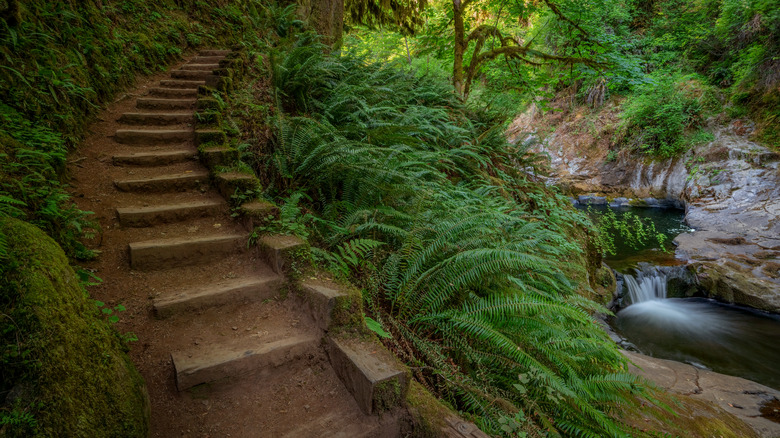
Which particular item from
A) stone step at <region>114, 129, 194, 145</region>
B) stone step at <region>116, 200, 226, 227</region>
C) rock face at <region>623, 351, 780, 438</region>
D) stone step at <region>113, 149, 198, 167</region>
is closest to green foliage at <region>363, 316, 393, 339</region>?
stone step at <region>116, 200, 226, 227</region>

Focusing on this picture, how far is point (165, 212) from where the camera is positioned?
8.74 feet

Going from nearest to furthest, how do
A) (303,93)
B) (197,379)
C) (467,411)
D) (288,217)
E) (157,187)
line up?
(197,379) → (467,411) → (288,217) → (157,187) → (303,93)

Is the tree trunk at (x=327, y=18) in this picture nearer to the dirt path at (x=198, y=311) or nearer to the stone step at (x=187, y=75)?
the stone step at (x=187, y=75)

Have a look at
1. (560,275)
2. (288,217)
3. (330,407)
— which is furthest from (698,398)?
(288,217)

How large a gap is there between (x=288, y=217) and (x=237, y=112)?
1916 mm

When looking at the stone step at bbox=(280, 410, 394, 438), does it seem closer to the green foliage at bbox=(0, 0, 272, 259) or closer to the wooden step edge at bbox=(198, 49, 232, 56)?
the green foliage at bbox=(0, 0, 272, 259)

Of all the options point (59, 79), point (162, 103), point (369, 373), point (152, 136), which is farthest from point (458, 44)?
point (369, 373)

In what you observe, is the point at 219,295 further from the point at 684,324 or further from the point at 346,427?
the point at 684,324

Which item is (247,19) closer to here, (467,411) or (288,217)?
(288,217)

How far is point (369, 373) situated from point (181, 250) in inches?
67.8

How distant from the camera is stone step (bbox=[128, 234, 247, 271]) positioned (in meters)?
2.28

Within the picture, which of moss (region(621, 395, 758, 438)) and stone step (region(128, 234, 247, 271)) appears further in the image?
moss (region(621, 395, 758, 438))

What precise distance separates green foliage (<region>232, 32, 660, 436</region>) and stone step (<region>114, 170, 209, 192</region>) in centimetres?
57

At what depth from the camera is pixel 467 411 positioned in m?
1.80
